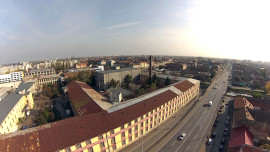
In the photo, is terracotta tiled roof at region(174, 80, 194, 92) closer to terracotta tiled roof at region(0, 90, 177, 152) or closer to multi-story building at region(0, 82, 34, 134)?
terracotta tiled roof at region(0, 90, 177, 152)

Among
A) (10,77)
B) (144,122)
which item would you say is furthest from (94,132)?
(10,77)

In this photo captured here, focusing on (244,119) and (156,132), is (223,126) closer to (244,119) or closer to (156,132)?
(244,119)

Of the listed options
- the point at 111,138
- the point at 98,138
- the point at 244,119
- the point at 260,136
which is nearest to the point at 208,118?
the point at 244,119

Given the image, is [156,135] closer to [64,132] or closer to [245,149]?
[245,149]

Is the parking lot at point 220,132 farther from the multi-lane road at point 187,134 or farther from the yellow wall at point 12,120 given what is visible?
the yellow wall at point 12,120

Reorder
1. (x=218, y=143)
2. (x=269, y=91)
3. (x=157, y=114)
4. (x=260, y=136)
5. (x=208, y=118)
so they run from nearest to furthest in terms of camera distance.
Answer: (x=260, y=136)
(x=218, y=143)
(x=157, y=114)
(x=208, y=118)
(x=269, y=91)

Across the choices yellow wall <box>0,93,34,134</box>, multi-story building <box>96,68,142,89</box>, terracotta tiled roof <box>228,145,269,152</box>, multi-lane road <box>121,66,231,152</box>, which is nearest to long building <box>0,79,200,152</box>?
multi-lane road <box>121,66,231,152</box>
